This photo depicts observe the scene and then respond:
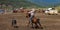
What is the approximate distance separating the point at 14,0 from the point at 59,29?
29014 millimetres

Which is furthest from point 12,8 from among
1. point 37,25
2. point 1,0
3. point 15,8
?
point 37,25

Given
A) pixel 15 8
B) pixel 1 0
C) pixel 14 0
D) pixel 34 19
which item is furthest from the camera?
pixel 1 0

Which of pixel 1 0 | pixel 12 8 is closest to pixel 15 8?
pixel 12 8

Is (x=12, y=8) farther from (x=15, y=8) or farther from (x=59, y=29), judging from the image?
(x=59, y=29)

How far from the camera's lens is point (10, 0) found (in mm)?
40906

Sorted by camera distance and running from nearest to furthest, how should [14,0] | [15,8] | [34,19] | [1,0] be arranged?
1. [34,19]
2. [14,0]
3. [15,8]
4. [1,0]

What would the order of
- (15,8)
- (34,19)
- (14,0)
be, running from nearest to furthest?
(34,19)
(14,0)
(15,8)

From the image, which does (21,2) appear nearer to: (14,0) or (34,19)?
(14,0)

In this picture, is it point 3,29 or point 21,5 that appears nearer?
point 3,29

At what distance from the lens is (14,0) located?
39.6 meters

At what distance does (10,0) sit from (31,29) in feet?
99.6

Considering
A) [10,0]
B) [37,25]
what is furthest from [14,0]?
[37,25]

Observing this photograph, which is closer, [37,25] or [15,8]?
[37,25]

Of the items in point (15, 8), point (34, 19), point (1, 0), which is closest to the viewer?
point (34, 19)
